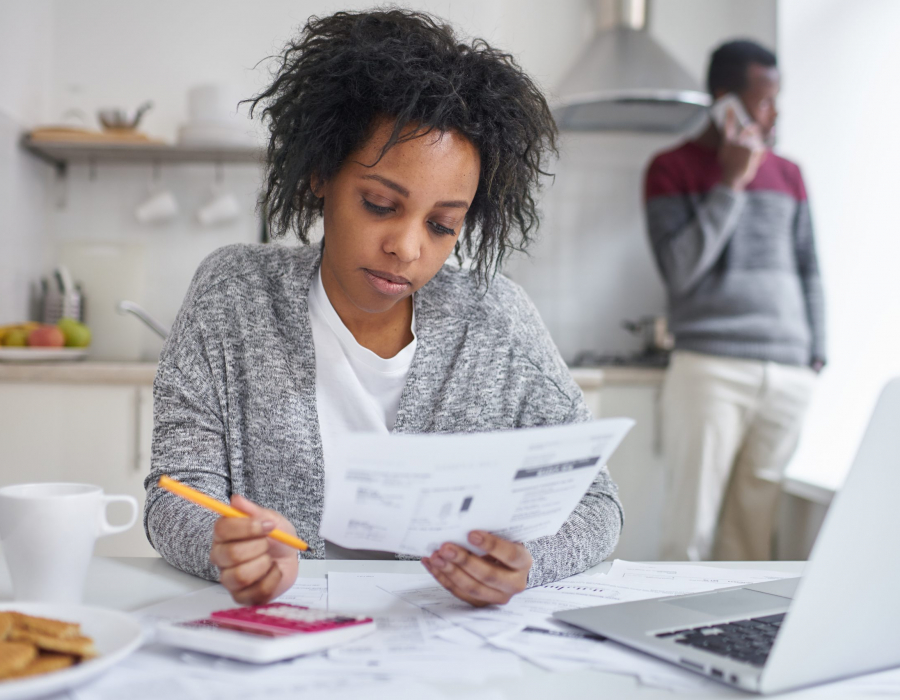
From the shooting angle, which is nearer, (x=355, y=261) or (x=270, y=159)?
(x=355, y=261)

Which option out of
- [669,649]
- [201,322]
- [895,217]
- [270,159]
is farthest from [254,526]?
[895,217]

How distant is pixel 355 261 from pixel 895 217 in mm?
2048

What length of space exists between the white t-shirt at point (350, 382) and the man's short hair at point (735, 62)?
6.11ft

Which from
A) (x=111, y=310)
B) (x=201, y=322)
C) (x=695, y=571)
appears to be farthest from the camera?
(x=111, y=310)

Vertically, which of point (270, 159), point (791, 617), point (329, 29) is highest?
point (329, 29)

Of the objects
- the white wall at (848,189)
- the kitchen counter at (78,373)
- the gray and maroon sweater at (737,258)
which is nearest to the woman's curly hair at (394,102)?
the kitchen counter at (78,373)

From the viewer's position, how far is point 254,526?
26.3 inches

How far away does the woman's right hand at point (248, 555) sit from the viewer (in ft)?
2.20

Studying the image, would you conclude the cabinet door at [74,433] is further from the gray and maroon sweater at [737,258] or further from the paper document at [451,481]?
the paper document at [451,481]

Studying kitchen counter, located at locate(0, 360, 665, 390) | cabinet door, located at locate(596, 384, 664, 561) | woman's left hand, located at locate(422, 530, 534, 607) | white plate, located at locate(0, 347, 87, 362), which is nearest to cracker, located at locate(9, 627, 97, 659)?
woman's left hand, located at locate(422, 530, 534, 607)

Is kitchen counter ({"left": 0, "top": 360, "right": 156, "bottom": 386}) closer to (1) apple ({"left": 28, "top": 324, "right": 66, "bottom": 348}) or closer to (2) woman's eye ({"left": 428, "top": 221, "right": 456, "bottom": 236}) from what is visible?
(1) apple ({"left": 28, "top": 324, "right": 66, "bottom": 348})

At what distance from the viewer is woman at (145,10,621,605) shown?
3.07ft

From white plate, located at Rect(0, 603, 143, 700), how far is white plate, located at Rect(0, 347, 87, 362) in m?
1.91

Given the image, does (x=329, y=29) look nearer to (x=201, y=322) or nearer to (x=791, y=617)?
(x=201, y=322)
